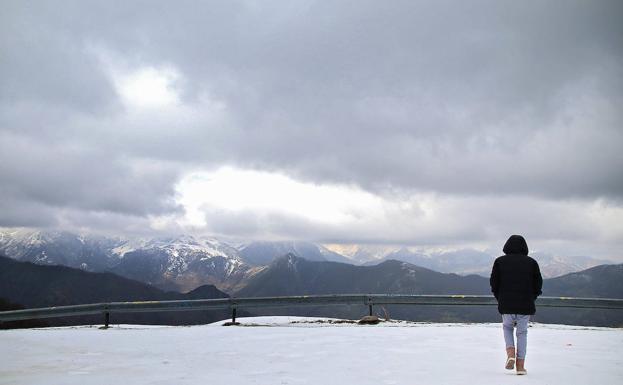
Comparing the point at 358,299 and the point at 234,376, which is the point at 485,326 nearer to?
the point at 358,299

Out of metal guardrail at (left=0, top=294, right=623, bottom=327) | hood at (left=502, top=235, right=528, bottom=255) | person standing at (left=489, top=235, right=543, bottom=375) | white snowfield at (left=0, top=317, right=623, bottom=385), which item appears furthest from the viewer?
metal guardrail at (left=0, top=294, right=623, bottom=327)

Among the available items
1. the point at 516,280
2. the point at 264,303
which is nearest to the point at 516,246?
the point at 516,280

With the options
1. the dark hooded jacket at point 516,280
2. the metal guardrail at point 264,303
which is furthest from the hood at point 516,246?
the metal guardrail at point 264,303

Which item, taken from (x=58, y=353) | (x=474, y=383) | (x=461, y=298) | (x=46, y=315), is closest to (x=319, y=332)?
(x=461, y=298)

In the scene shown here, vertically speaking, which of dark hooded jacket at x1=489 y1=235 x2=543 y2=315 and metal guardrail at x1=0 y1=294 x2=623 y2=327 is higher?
dark hooded jacket at x1=489 y1=235 x2=543 y2=315

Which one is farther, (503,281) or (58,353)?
(58,353)

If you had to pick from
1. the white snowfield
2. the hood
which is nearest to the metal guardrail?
the white snowfield

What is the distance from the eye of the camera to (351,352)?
1072 centimetres

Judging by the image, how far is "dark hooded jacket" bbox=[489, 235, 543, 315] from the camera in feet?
26.7

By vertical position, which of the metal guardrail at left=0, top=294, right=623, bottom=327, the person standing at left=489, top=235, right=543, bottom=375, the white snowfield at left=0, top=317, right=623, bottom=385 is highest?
the person standing at left=489, top=235, right=543, bottom=375

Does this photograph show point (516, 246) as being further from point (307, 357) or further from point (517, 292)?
point (307, 357)

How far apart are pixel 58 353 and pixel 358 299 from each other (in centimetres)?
1063

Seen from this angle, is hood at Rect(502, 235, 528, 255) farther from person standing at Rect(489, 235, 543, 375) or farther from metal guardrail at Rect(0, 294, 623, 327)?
metal guardrail at Rect(0, 294, 623, 327)

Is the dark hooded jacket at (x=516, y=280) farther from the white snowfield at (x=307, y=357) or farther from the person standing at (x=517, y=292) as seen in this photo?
the white snowfield at (x=307, y=357)
